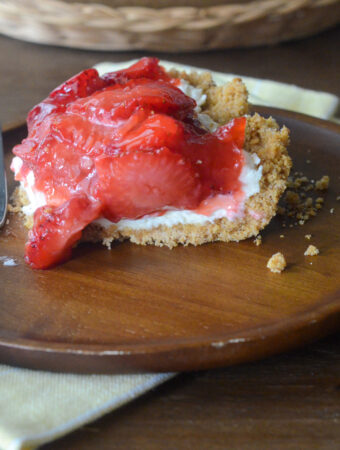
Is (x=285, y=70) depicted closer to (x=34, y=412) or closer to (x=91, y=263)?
(x=91, y=263)

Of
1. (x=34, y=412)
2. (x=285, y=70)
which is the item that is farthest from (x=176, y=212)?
(x=285, y=70)

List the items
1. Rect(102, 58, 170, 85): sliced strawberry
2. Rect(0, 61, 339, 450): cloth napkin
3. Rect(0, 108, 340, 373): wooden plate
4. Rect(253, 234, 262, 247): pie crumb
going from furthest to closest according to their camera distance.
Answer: Rect(102, 58, 170, 85): sliced strawberry, Rect(253, 234, 262, 247): pie crumb, Rect(0, 108, 340, 373): wooden plate, Rect(0, 61, 339, 450): cloth napkin

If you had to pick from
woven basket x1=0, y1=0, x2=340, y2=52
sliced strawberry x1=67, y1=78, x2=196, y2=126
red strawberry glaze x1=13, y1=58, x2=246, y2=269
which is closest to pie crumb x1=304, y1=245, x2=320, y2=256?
red strawberry glaze x1=13, y1=58, x2=246, y2=269

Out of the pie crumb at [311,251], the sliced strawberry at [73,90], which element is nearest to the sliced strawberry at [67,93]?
the sliced strawberry at [73,90]

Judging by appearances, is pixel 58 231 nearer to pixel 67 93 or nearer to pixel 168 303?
pixel 168 303

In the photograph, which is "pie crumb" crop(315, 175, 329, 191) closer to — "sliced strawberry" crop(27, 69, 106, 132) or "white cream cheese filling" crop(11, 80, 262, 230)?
"white cream cheese filling" crop(11, 80, 262, 230)

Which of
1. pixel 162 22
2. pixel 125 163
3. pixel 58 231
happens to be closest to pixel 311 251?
pixel 125 163

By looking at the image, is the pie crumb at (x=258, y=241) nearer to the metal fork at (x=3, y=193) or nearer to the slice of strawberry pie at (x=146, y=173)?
the slice of strawberry pie at (x=146, y=173)
